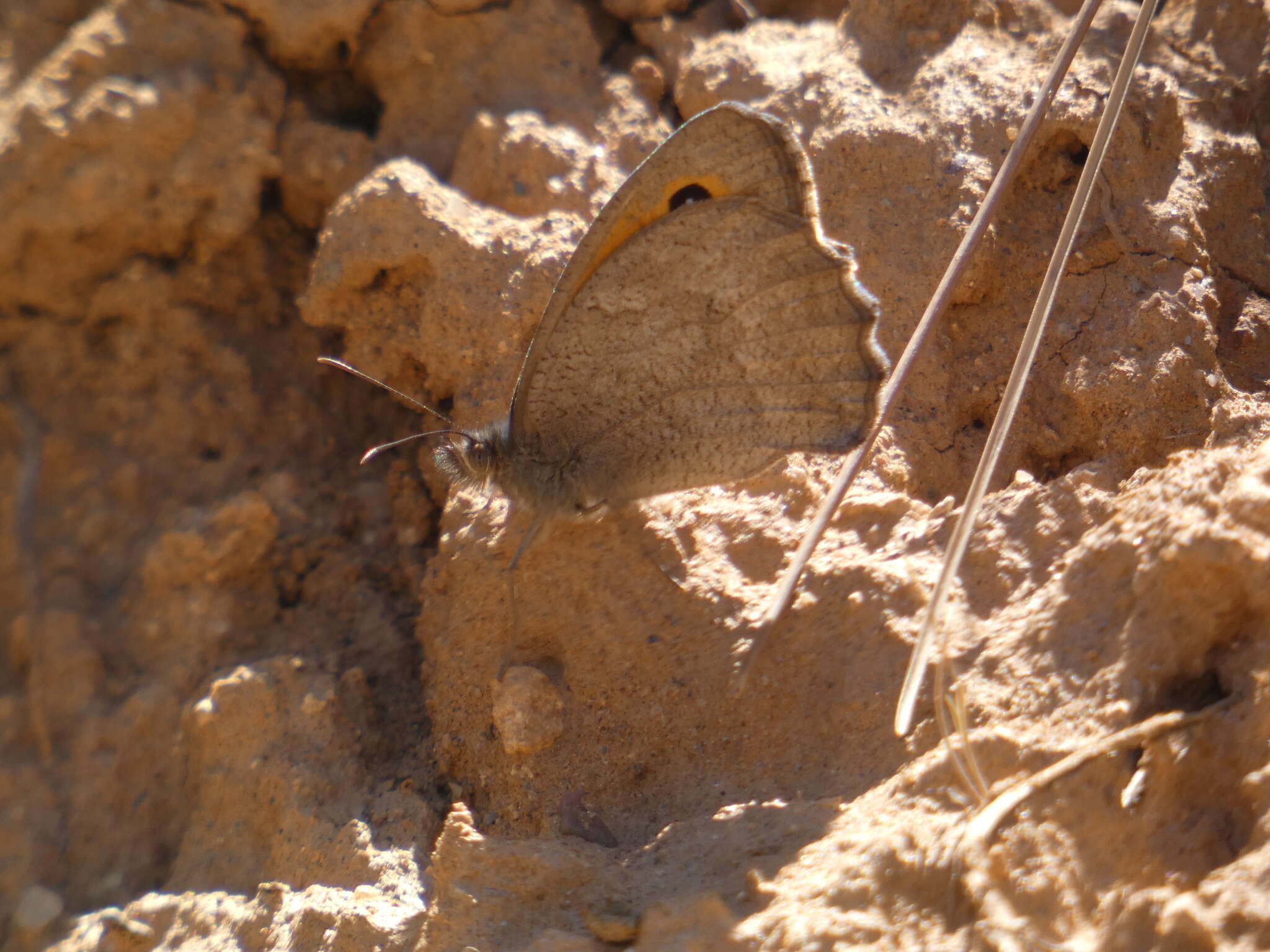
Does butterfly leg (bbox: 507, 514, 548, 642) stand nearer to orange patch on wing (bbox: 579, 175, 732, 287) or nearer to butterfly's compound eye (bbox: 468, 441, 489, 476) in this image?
butterfly's compound eye (bbox: 468, 441, 489, 476)

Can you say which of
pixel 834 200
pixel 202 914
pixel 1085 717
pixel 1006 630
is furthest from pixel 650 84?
pixel 202 914

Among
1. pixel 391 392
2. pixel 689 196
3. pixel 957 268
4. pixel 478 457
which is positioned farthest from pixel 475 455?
pixel 957 268

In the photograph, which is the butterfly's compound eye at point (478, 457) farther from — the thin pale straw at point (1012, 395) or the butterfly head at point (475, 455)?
the thin pale straw at point (1012, 395)

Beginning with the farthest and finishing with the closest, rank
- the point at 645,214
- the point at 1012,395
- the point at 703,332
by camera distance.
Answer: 1. the point at 703,332
2. the point at 645,214
3. the point at 1012,395

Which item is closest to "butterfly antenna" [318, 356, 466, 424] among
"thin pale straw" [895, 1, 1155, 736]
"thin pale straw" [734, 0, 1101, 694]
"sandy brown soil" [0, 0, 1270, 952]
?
"sandy brown soil" [0, 0, 1270, 952]

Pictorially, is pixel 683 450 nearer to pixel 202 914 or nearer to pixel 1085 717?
pixel 1085 717

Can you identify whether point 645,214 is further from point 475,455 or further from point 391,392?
point 391,392
